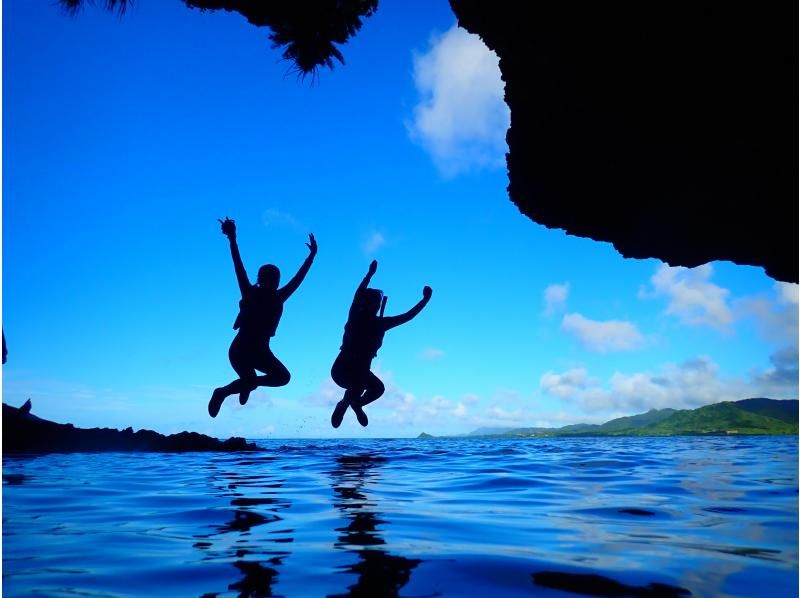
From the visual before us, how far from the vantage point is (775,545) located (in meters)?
2.53

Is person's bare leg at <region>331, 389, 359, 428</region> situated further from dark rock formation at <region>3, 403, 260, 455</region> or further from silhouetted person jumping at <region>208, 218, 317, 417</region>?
dark rock formation at <region>3, 403, 260, 455</region>

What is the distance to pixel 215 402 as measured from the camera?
7.49 m

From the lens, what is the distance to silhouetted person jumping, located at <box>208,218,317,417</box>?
7051mm

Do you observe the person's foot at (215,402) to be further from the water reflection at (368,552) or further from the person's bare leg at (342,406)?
the water reflection at (368,552)

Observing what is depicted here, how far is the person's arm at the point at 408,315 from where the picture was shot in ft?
27.9

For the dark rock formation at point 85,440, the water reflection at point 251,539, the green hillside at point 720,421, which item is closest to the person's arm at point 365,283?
the water reflection at point 251,539

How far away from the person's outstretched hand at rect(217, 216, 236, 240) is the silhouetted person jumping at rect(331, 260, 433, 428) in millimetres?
2127

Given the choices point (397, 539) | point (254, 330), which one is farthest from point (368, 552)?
point (254, 330)

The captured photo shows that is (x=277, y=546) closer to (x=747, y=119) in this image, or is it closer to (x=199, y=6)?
(x=747, y=119)

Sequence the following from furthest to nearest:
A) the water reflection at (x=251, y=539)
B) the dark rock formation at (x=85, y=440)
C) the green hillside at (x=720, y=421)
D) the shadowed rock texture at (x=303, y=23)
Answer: the green hillside at (x=720, y=421) → the dark rock formation at (x=85, y=440) → the shadowed rock texture at (x=303, y=23) → the water reflection at (x=251, y=539)

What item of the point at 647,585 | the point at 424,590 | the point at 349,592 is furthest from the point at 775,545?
the point at 349,592

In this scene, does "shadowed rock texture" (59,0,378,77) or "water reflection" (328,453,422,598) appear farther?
"shadowed rock texture" (59,0,378,77)

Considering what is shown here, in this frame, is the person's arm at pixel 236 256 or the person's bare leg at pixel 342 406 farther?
the person's bare leg at pixel 342 406

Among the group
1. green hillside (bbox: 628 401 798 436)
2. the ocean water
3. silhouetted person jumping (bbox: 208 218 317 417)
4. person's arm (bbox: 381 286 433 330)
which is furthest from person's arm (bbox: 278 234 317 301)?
green hillside (bbox: 628 401 798 436)
